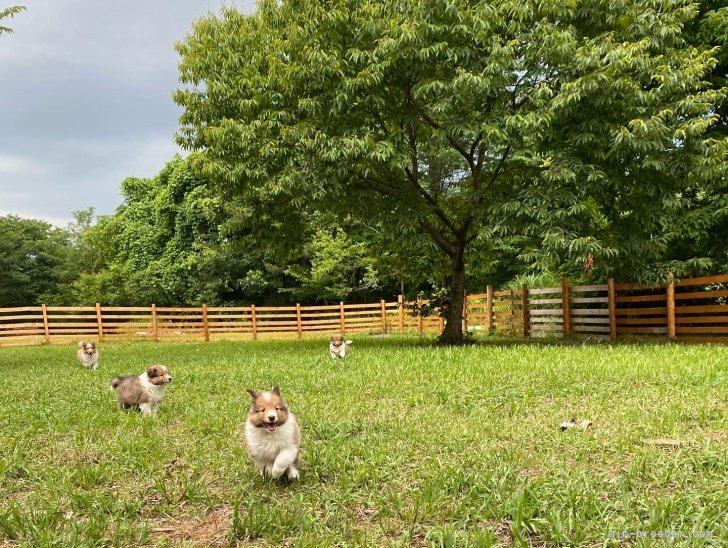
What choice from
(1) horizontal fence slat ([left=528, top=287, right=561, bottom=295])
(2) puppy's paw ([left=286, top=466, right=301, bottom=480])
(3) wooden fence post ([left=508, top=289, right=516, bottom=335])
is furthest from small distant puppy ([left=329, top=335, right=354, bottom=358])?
(3) wooden fence post ([left=508, top=289, right=516, bottom=335])

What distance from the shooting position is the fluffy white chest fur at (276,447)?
311cm

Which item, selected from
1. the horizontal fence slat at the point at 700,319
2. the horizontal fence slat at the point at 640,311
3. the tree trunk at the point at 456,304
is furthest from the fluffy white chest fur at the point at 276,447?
the horizontal fence slat at the point at 640,311

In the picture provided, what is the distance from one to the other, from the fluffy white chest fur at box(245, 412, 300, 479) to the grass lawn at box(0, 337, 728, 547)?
0.47 feet

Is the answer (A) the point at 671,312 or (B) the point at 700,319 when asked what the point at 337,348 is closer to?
(A) the point at 671,312

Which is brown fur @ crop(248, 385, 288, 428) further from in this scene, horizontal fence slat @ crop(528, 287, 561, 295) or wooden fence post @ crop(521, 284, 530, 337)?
wooden fence post @ crop(521, 284, 530, 337)

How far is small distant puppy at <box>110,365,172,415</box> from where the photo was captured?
5.20 meters

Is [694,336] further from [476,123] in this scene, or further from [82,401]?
[82,401]

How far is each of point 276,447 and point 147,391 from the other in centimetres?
267

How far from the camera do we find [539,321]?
17.1m

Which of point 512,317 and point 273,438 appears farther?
point 512,317

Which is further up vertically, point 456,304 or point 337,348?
point 456,304

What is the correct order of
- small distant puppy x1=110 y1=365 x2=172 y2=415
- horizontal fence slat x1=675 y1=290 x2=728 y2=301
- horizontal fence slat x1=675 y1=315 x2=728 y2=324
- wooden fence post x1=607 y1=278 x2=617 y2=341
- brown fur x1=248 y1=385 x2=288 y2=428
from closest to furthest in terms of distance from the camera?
brown fur x1=248 y1=385 x2=288 y2=428 < small distant puppy x1=110 y1=365 x2=172 y2=415 < horizontal fence slat x1=675 y1=290 x2=728 y2=301 < horizontal fence slat x1=675 y1=315 x2=728 y2=324 < wooden fence post x1=607 y1=278 x2=617 y2=341

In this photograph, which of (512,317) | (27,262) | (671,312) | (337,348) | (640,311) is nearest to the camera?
(337,348)

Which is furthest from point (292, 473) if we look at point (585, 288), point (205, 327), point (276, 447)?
point (205, 327)
